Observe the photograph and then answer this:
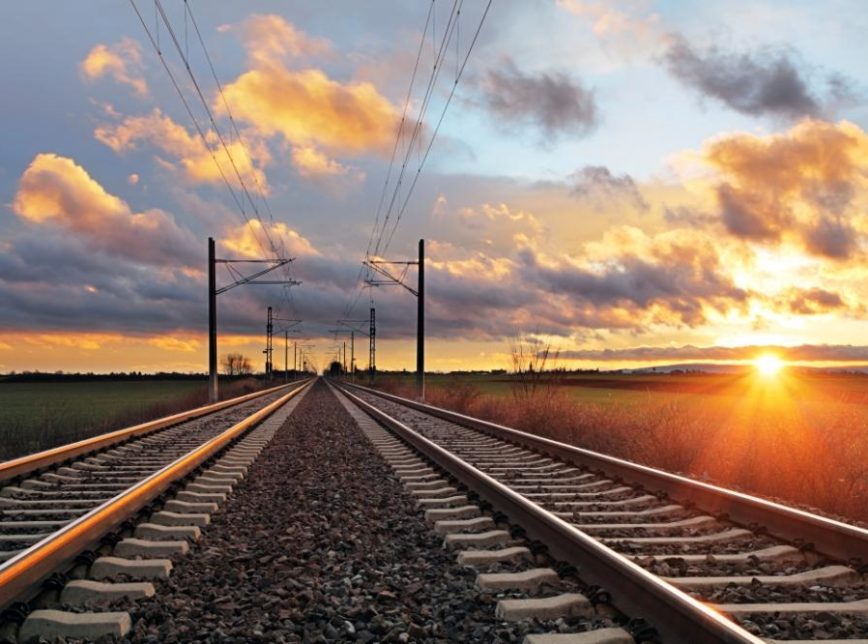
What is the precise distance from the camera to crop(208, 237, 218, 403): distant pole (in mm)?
31531

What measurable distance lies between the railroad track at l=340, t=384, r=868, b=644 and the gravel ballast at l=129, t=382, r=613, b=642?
0.31 meters

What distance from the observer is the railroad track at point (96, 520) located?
12.9 ft

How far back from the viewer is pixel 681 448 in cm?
1162

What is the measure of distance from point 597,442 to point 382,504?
7338 millimetres

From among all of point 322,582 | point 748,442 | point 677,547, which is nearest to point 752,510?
point 677,547

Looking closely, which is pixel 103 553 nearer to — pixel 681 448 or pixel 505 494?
pixel 505 494

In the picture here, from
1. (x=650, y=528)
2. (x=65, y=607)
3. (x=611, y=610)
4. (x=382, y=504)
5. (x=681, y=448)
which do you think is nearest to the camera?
(x=611, y=610)

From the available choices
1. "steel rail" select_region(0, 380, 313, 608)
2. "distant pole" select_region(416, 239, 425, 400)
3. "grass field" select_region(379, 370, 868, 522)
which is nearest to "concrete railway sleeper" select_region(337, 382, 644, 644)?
"steel rail" select_region(0, 380, 313, 608)

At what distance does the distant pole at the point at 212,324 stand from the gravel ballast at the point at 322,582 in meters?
24.7

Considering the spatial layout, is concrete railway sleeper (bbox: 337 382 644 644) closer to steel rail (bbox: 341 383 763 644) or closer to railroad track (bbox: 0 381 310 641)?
steel rail (bbox: 341 383 763 644)

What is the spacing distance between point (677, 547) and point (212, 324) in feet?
95.3

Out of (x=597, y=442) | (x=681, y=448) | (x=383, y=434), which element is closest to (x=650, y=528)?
(x=681, y=448)

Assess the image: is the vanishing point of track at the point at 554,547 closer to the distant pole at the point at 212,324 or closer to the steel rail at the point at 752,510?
the steel rail at the point at 752,510

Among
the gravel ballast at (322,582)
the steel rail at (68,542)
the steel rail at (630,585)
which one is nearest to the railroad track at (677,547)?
the steel rail at (630,585)
